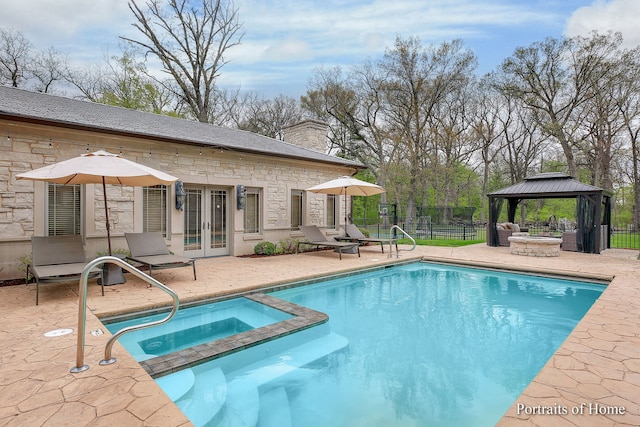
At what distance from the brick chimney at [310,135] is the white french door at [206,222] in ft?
19.7

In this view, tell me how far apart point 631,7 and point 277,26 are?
1566cm

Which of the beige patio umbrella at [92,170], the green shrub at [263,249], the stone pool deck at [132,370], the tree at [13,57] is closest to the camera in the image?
the stone pool deck at [132,370]

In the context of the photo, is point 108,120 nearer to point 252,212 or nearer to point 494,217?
point 252,212

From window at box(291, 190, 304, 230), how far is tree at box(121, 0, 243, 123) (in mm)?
12054

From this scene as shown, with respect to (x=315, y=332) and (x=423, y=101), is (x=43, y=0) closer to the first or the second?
(x=315, y=332)

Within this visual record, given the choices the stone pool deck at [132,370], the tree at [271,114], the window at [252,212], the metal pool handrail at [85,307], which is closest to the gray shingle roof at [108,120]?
the window at [252,212]

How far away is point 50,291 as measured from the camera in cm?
598

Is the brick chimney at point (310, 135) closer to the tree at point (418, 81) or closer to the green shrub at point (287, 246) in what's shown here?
the green shrub at point (287, 246)

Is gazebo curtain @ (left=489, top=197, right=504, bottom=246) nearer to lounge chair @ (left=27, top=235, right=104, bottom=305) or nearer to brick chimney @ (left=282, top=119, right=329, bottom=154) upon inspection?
brick chimney @ (left=282, top=119, right=329, bottom=154)

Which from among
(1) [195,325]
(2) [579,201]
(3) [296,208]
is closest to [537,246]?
(2) [579,201]

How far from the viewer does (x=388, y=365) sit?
400cm

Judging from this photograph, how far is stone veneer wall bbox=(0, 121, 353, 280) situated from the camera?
6.64 metres

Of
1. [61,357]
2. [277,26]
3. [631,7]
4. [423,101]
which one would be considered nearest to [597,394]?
[61,357]

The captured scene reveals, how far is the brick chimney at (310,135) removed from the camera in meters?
15.0
